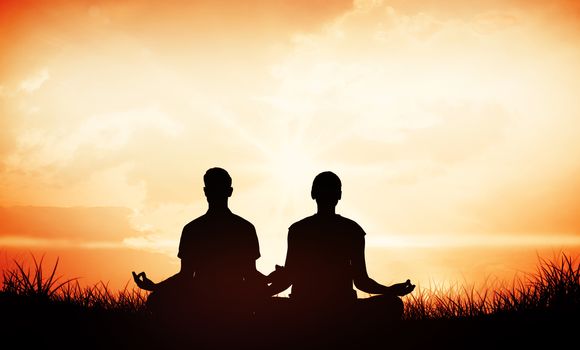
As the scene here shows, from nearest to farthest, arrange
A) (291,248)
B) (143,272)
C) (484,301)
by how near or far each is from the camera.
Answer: (143,272)
(291,248)
(484,301)

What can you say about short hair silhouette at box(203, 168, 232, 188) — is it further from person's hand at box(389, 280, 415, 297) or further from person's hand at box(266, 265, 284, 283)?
person's hand at box(389, 280, 415, 297)

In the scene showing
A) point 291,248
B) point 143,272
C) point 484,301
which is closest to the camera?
point 143,272

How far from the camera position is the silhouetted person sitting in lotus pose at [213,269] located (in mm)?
9000

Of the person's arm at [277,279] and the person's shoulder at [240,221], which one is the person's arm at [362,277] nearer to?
the person's arm at [277,279]

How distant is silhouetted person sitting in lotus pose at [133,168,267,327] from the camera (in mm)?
9000

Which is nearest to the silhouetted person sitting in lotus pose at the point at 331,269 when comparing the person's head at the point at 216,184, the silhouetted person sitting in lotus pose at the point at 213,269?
the silhouetted person sitting in lotus pose at the point at 213,269

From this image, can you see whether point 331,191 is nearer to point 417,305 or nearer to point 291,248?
point 291,248

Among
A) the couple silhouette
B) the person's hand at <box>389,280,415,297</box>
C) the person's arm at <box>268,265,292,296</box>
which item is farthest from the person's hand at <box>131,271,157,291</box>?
the person's hand at <box>389,280,415,297</box>

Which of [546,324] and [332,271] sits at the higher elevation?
[332,271]

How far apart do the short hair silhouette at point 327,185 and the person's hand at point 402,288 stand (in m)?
1.51

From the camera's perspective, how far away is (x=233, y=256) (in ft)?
30.0

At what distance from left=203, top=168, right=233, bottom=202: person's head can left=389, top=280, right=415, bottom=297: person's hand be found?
267 centimetres

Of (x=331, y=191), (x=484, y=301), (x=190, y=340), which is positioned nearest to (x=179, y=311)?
(x=190, y=340)

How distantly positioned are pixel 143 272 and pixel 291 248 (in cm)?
212
